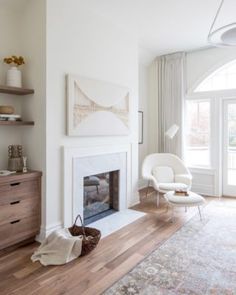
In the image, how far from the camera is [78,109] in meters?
3.25

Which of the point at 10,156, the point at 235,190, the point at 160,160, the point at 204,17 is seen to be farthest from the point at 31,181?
the point at 235,190

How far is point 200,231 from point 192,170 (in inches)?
88.1

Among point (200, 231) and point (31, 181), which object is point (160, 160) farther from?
point (31, 181)

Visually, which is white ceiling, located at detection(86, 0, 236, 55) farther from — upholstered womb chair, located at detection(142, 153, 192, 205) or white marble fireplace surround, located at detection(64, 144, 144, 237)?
upholstered womb chair, located at detection(142, 153, 192, 205)

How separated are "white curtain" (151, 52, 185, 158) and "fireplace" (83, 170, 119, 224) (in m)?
1.85

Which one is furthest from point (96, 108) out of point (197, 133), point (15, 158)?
point (197, 133)

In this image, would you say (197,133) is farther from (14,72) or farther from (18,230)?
(18,230)

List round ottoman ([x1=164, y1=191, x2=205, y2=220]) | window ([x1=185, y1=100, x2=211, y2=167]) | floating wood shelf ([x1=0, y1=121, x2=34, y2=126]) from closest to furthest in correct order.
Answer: floating wood shelf ([x1=0, y1=121, x2=34, y2=126]), round ottoman ([x1=164, y1=191, x2=205, y2=220]), window ([x1=185, y1=100, x2=211, y2=167])

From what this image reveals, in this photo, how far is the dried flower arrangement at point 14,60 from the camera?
2.91 m

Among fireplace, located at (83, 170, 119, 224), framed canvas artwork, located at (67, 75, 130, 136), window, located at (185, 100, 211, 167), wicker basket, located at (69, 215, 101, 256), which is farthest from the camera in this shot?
window, located at (185, 100, 211, 167)

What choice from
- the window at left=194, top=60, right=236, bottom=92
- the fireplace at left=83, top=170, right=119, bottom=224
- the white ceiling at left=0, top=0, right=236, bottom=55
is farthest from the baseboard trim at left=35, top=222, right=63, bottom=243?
the window at left=194, top=60, right=236, bottom=92

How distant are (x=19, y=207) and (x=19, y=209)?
2 cm

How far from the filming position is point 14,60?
2943mm

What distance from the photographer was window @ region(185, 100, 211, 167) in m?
5.18
